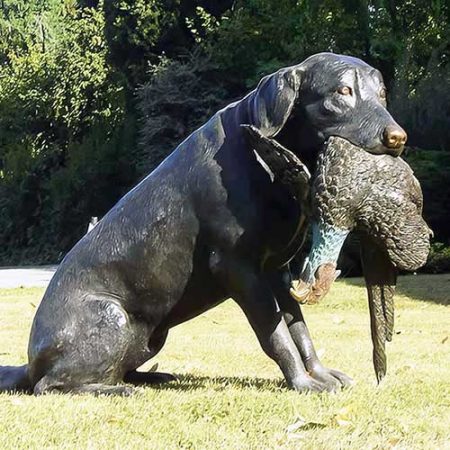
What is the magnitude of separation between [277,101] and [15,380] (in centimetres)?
220

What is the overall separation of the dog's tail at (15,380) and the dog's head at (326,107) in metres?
1.94

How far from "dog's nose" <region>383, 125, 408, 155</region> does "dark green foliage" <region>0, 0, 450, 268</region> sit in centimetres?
1264

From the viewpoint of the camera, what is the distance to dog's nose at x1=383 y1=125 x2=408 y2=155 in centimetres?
420

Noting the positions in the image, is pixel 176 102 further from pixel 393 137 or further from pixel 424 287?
pixel 393 137

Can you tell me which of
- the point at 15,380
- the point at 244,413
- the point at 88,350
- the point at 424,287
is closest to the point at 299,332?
the point at 244,413

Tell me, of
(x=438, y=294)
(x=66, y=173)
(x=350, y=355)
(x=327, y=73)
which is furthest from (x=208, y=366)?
(x=66, y=173)

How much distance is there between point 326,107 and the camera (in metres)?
4.39

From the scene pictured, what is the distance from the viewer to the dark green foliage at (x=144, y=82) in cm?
2188

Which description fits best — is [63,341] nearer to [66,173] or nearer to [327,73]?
[327,73]

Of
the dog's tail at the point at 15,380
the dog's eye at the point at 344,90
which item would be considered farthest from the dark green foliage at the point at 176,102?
the dog's eye at the point at 344,90

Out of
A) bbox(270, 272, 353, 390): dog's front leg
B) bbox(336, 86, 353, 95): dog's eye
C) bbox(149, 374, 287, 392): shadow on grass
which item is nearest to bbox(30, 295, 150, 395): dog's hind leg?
bbox(149, 374, 287, 392): shadow on grass

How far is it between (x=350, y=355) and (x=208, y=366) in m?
1.34

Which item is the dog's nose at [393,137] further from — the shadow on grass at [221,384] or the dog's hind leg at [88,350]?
the dog's hind leg at [88,350]

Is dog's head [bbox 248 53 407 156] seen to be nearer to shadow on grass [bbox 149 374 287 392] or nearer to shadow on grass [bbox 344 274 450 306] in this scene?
shadow on grass [bbox 149 374 287 392]
